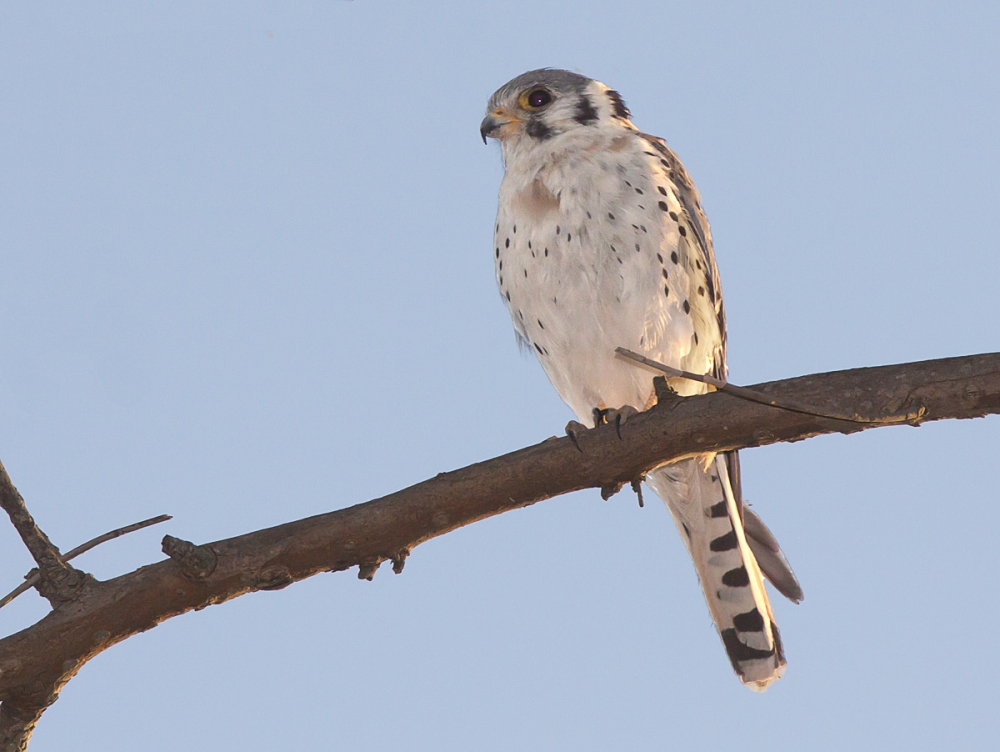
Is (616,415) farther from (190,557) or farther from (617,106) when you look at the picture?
(617,106)

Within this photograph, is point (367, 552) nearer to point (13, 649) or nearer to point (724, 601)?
point (13, 649)

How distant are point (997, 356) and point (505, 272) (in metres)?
1.90

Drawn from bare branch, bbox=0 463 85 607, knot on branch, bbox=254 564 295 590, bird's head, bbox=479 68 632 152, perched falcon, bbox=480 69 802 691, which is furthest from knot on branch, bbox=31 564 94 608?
bird's head, bbox=479 68 632 152

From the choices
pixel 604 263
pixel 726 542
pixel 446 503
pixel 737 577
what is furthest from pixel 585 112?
pixel 446 503

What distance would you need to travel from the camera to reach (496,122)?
4.42 m

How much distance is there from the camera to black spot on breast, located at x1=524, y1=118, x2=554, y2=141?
14.0 ft

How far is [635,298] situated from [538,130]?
0.97m

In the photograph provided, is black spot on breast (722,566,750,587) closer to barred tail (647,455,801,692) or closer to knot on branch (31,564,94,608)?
barred tail (647,455,801,692)

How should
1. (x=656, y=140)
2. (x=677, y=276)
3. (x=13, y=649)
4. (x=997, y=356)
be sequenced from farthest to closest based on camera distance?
(x=656, y=140)
(x=677, y=276)
(x=997, y=356)
(x=13, y=649)

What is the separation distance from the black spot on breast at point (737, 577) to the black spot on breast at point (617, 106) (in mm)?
1993

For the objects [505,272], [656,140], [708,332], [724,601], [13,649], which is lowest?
[13,649]

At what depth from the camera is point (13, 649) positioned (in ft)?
7.83

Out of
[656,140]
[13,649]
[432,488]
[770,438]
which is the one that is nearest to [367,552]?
[432,488]

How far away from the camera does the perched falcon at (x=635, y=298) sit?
148 inches
